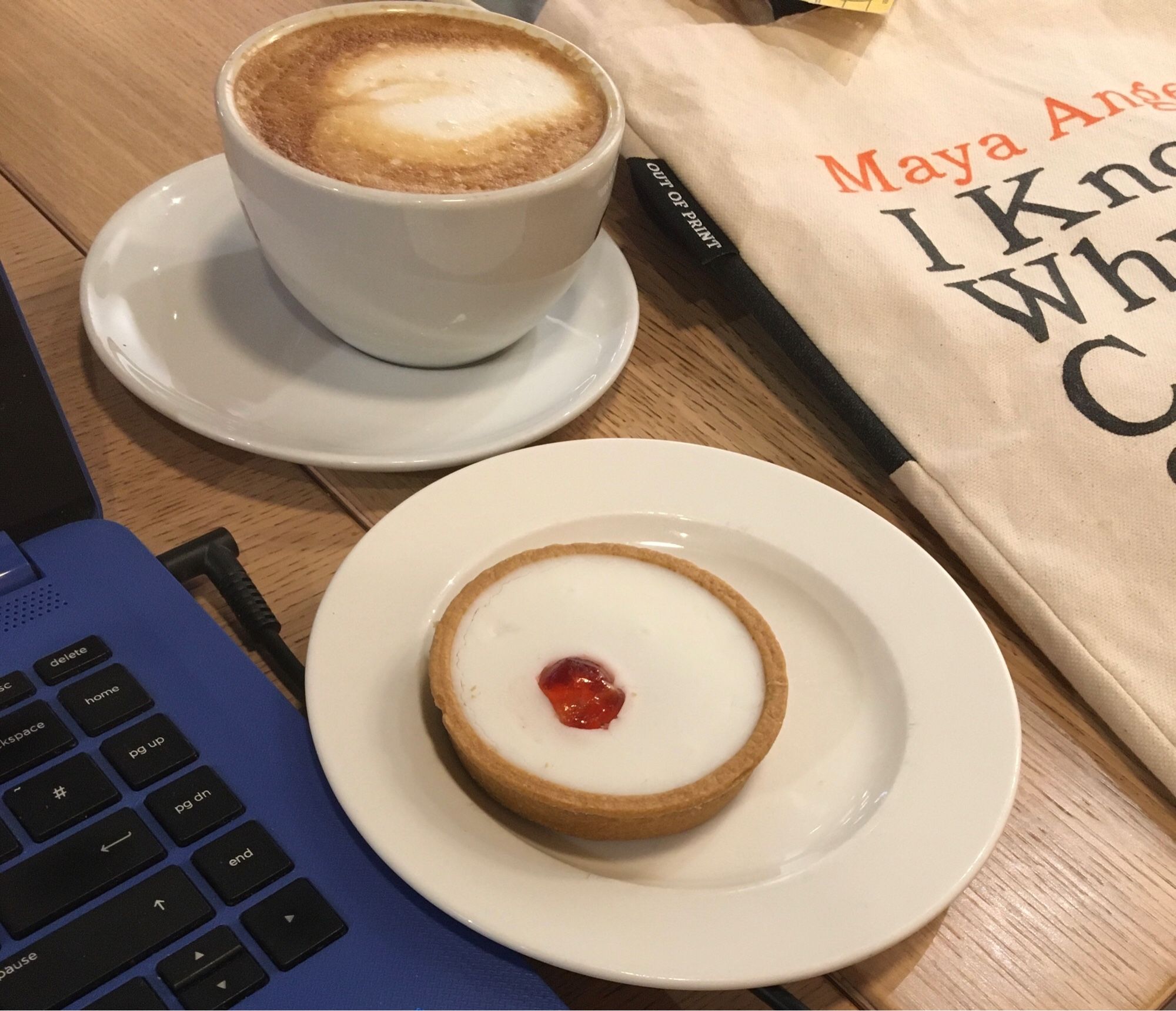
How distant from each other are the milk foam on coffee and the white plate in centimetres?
15

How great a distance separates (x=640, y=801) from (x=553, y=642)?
0.07m

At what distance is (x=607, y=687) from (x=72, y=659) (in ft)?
0.66

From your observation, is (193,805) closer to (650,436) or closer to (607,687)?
(607,687)

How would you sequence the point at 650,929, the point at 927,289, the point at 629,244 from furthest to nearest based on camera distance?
the point at 629,244
the point at 927,289
the point at 650,929

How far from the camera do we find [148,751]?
0.35m

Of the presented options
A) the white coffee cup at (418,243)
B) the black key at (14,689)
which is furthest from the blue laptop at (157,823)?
the white coffee cup at (418,243)

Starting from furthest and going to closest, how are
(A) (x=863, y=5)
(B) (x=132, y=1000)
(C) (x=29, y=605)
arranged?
(A) (x=863, y=5) → (C) (x=29, y=605) → (B) (x=132, y=1000)

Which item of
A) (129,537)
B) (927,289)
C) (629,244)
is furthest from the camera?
(629,244)

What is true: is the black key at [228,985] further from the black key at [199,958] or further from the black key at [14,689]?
the black key at [14,689]

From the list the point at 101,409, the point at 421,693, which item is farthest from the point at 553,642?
the point at 101,409

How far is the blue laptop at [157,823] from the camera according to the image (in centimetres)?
30

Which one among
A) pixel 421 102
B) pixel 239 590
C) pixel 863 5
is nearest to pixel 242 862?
pixel 239 590

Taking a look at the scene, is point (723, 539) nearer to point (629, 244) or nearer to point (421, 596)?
point (421, 596)

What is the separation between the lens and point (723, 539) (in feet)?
1.48
